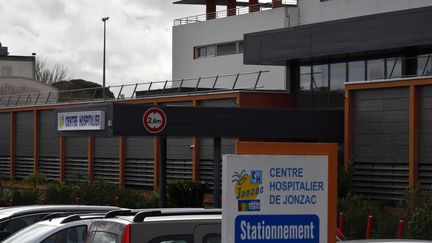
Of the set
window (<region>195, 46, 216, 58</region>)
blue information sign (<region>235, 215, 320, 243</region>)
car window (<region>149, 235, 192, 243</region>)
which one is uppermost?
window (<region>195, 46, 216, 58</region>)

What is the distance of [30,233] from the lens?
1183 cm

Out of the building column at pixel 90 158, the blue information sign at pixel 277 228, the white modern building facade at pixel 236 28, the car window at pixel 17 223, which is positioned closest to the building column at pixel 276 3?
the white modern building facade at pixel 236 28

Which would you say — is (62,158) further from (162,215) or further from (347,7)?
(162,215)

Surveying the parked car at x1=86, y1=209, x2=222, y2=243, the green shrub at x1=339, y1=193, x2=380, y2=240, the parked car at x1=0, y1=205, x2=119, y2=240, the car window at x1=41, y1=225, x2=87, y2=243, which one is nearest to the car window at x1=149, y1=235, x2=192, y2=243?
the parked car at x1=86, y1=209, x2=222, y2=243

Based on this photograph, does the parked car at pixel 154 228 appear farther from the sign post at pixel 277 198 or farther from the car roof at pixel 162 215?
the sign post at pixel 277 198

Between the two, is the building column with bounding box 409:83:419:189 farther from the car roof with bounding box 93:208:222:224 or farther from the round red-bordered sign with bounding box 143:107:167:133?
the car roof with bounding box 93:208:222:224

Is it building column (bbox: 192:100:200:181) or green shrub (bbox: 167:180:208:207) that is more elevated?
building column (bbox: 192:100:200:181)

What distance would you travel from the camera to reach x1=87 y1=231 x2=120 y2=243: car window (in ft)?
28.9

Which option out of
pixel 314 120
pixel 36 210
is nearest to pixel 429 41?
pixel 314 120

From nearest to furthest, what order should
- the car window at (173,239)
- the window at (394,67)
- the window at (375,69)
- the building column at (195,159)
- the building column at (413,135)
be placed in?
1. the car window at (173,239)
2. the building column at (413,135)
3. the window at (394,67)
4. the window at (375,69)
5. the building column at (195,159)

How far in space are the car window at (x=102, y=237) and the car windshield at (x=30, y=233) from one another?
249 centimetres

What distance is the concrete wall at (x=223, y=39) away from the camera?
50.5m

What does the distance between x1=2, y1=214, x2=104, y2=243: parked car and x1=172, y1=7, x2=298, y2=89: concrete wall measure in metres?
36.2

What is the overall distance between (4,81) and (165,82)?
3257cm
